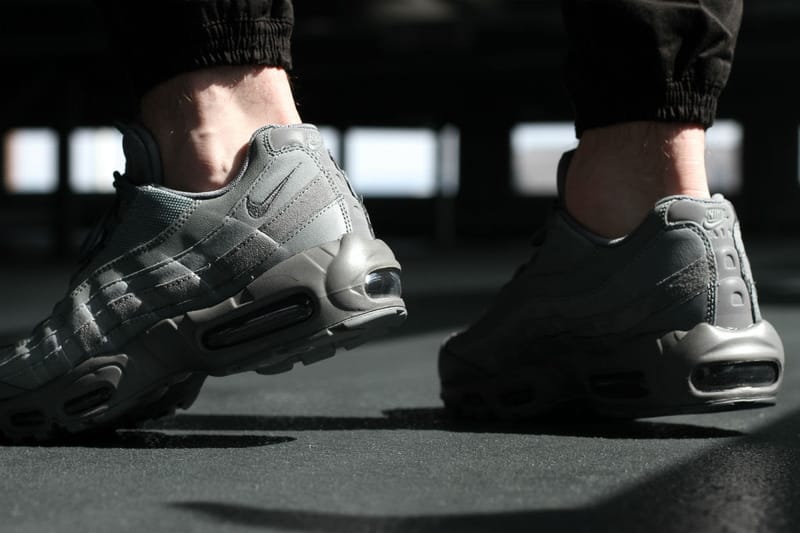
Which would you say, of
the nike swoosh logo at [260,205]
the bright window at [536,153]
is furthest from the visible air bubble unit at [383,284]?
the bright window at [536,153]

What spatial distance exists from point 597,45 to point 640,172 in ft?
0.46

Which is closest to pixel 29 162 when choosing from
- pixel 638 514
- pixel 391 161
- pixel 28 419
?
pixel 391 161

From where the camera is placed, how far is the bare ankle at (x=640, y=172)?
1080mm

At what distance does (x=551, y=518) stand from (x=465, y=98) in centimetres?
1584

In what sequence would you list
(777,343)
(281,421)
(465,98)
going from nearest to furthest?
1. (777,343)
2. (281,421)
3. (465,98)

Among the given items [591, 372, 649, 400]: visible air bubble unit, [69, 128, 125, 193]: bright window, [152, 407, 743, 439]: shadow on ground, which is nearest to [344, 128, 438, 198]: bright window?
[69, 128, 125, 193]: bright window

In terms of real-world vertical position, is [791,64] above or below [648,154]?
below

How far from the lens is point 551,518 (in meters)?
0.66

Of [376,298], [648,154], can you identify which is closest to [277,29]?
[376,298]

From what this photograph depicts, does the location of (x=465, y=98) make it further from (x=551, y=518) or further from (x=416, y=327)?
(x=551, y=518)

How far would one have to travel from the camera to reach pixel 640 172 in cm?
109

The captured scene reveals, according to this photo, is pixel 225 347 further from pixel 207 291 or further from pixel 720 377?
pixel 720 377

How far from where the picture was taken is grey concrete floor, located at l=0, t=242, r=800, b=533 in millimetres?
660

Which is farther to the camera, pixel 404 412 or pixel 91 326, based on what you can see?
pixel 404 412
